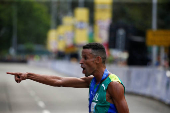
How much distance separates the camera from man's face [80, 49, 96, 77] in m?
4.14

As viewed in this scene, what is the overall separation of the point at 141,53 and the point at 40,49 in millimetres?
100136

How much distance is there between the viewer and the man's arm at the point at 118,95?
159 inches

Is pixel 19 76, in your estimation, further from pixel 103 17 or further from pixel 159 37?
pixel 103 17

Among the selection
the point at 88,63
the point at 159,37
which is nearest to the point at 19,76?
the point at 88,63

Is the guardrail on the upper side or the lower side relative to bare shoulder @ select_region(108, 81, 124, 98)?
lower

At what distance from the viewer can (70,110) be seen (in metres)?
15.0

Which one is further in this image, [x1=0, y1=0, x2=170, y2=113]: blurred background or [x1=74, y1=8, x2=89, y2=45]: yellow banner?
[x1=74, y1=8, x2=89, y2=45]: yellow banner

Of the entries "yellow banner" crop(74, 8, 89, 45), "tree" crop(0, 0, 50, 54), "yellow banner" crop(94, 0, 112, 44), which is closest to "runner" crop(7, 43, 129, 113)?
"yellow banner" crop(94, 0, 112, 44)

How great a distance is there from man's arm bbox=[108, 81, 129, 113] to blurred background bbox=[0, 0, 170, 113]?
1099 cm

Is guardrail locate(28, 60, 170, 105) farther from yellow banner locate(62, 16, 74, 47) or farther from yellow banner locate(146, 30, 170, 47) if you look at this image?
yellow banner locate(62, 16, 74, 47)

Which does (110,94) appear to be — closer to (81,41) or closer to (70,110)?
(70,110)

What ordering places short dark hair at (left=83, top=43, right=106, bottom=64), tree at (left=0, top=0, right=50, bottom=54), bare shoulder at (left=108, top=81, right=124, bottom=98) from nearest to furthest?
bare shoulder at (left=108, top=81, right=124, bottom=98)
short dark hair at (left=83, top=43, right=106, bottom=64)
tree at (left=0, top=0, right=50, bottom=54)

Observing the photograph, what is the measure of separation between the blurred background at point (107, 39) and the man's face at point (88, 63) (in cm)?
1092

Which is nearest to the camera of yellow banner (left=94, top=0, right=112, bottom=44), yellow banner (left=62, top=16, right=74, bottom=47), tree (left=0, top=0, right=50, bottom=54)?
yellow banner (left=94, top=0, right=112, bottom=44)
